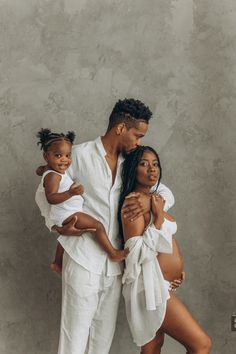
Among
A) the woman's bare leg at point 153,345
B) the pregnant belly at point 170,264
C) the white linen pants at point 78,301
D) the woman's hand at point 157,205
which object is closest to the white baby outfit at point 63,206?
the white linen pants at point 78,301

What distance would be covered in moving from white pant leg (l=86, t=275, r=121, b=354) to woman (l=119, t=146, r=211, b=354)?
0.20 feet

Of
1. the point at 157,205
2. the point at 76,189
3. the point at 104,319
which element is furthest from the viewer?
the point at 104,319

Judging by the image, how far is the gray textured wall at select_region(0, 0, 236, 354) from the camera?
293cm

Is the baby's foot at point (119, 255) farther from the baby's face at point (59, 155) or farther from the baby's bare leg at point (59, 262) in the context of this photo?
the baby's face at point (59, 155)

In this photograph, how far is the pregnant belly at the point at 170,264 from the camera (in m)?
2.46

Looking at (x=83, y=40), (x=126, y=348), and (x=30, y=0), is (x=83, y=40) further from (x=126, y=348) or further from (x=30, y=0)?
(x=126, y=348)

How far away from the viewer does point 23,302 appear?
2938 millimetres

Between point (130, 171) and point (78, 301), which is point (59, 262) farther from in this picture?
point (130, 171)

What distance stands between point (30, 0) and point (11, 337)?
5.57 feet

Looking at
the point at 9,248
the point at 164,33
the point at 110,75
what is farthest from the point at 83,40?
the point at 9,248

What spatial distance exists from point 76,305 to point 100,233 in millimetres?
314

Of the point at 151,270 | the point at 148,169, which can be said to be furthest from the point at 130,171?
the point at 151,270

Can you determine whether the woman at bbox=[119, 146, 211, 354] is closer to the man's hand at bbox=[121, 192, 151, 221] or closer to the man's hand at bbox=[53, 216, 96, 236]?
the man's hand at bbox=[121, 192, 151, 221]

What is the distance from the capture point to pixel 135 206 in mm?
2418
